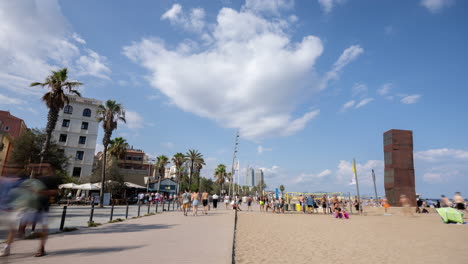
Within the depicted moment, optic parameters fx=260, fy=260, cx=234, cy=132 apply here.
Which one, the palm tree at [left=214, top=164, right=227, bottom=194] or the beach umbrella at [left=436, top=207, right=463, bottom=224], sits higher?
the palm tree at [left=214, top=164, right=227, bottom=194]

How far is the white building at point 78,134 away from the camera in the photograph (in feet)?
143

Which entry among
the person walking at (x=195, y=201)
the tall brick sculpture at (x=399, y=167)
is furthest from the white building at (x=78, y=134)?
the tall brick sculpture at (x=399, y=167)

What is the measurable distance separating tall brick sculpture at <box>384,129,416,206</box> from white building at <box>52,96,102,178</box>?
43.2 m

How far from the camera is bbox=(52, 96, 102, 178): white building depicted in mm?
43500

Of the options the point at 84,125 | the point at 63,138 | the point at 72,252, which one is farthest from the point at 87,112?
the point at 72,252

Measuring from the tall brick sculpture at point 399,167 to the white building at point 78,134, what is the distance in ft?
142

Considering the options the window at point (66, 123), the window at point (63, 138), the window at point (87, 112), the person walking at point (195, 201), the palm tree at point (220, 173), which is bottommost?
the person walking at point (195, 201)

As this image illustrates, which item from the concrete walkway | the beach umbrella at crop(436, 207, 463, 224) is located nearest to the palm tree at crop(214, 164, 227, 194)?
the beach umbrella at crop(436, 207, 463, 224)

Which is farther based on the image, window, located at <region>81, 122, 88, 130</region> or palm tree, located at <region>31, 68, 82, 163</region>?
window, located at <region>81, 122, 88, 130</region>

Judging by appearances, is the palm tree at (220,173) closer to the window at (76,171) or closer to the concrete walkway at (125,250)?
the window at (76,171)

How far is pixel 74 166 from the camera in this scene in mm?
43281

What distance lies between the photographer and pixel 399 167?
30.2 meters

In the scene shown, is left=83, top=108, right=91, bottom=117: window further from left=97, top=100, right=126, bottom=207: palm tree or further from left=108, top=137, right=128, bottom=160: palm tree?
left=97, top=100, right=126, bottom=207: palm tree

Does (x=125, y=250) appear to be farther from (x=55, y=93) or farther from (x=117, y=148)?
(x=117, y=148)
